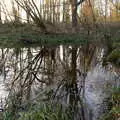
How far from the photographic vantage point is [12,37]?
20.6 metres

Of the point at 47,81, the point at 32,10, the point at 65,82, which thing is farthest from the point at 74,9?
the point at 65,82

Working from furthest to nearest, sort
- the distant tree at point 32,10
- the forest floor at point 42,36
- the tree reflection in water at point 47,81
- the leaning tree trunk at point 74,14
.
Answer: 1. the leaning tree trunk at point 74,14
2. the distant tree at point 32,10
3. the forest floor at point 42,36
4. the tree reflection in water at point 47,81

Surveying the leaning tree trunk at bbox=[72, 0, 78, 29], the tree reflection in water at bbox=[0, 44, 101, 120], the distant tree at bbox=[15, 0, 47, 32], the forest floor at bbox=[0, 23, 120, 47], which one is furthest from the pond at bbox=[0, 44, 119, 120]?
the leaning tree trunk at bbox=[72, 0, 78, 29]

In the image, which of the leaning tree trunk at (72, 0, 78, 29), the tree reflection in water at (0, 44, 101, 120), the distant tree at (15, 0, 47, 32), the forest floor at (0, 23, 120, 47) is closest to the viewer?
the tree reflection in water at (0, 44, 101, 120)

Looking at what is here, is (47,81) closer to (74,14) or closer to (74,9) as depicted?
(74,9)

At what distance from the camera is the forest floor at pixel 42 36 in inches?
784

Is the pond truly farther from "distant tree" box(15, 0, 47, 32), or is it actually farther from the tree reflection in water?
"distant tree" box(15, 0, 47, 32)

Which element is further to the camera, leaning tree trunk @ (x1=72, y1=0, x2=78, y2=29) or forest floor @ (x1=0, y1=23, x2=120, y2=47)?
leaning tree trunk @ (x1=72, y1=0, x2=78, y2=29)

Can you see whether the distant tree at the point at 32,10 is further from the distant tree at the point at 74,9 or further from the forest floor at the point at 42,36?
the distant tree at the point at 74,9

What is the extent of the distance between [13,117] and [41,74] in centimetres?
471

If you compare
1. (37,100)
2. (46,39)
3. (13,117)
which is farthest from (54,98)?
(46,39)

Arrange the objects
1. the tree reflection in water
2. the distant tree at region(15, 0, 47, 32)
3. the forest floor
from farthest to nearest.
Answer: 1. the distant tree at region(15, 0, 47, 32)
2. the forest floor
3. the tree reflection in water

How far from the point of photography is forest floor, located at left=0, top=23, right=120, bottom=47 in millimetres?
19906

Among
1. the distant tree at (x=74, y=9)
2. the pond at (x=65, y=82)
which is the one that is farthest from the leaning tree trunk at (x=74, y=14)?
the pond at (x=65, y=82)
